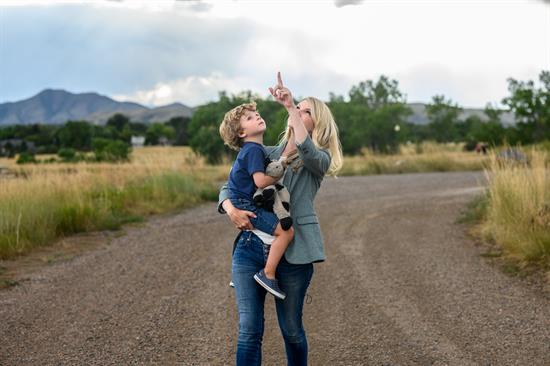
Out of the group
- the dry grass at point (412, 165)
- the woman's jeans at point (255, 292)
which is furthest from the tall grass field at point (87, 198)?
the dry grass at point (412, 165)

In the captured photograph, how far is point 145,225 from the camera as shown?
13453 millimetres

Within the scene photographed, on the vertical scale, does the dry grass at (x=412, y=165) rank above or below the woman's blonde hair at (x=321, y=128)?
below

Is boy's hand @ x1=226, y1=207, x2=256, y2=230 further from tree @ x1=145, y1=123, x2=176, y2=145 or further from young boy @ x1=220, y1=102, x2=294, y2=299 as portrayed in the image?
tree @ x1=145, y1=123, x2=176, y2=145

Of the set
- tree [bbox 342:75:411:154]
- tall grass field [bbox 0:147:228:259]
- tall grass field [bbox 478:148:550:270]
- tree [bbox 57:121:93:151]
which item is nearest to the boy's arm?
tall grass field [bbox 478:148:550:270]

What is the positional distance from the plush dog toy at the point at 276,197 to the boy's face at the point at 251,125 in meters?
0.18

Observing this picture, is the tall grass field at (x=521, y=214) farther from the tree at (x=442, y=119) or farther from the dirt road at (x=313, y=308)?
the tree at (x=442, y=119)

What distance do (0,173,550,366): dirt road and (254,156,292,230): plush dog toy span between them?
5.89ft

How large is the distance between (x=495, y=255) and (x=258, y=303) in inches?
258

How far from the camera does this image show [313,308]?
22.0 ft

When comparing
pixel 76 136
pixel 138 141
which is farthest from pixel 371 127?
pixel 138 141

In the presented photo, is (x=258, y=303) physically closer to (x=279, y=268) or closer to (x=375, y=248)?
(x=279, y=268)

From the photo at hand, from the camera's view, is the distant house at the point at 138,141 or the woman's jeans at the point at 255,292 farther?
the distant house at the point at 138,141

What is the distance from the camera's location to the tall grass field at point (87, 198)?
1065 cm

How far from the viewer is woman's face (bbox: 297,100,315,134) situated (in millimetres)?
3805
